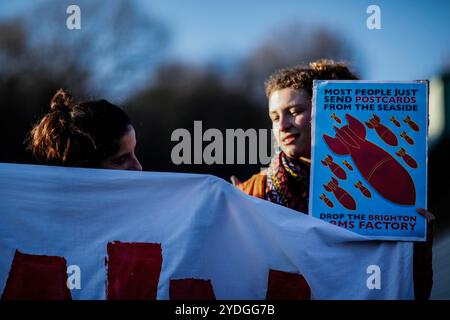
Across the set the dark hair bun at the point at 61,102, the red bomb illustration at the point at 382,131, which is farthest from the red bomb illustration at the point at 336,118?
the dark hair bun at the point at 61,102

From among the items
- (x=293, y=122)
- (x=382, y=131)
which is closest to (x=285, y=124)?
(x=293, y=122)

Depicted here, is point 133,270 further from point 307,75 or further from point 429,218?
point 307,75

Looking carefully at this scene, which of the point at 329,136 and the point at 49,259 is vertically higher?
the point at 329,136

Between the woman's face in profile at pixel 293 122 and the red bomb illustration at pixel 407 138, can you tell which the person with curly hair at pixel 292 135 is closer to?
the woman's face in profile at pixel 293 122

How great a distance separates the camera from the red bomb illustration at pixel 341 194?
2.55 m

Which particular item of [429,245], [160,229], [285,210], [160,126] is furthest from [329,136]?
[160,126]

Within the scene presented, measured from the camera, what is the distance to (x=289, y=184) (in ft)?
10.6

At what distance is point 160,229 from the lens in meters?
2.51

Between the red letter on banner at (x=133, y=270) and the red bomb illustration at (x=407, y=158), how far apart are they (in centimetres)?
109

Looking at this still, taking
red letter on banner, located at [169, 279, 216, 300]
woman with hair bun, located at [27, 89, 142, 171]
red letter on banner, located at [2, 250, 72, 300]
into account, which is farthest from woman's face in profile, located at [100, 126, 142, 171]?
red letter on banner, located at [169, 279, 216, 300]

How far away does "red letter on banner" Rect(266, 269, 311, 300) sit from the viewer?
2484mm

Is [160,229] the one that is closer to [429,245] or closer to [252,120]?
[429,245]

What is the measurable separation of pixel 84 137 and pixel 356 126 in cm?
122

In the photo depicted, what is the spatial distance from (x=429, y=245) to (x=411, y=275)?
18cm
